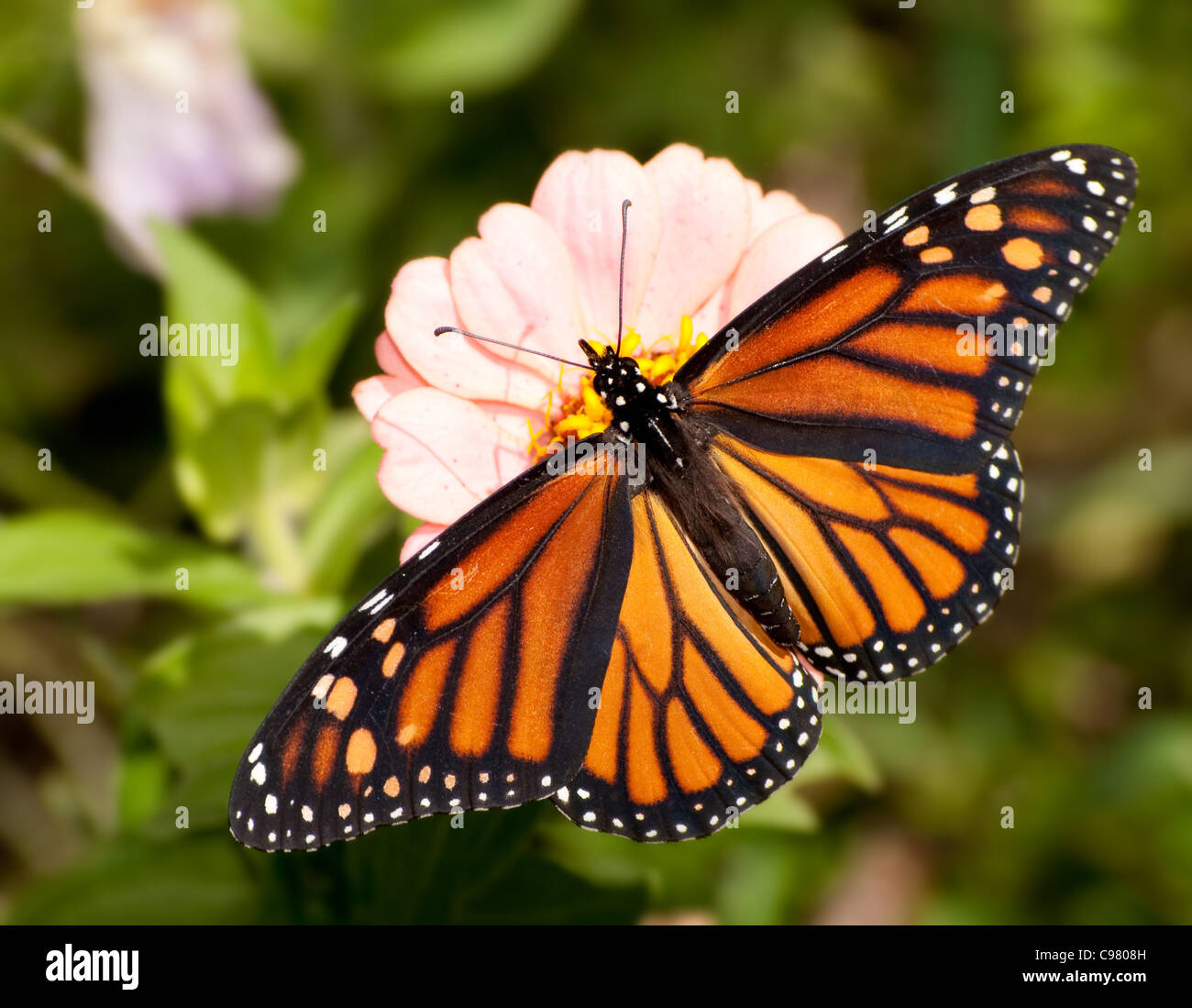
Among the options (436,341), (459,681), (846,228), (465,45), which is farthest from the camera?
(846,228)

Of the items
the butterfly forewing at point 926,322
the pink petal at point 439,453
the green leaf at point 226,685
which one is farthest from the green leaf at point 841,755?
the green leaf at point 226,685

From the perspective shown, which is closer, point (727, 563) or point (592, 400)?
point (727, 563)

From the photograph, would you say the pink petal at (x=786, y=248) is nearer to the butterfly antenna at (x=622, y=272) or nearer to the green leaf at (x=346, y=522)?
the butterfly antenna at (x=622, y=272)

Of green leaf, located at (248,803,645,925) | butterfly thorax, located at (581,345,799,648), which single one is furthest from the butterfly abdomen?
green leaf, located at (248,803,645,925)

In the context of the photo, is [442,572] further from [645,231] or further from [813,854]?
[813,854]

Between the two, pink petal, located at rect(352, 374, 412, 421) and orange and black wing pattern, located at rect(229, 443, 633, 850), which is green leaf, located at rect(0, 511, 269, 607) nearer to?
pink petal, located at rect(352, 374, 412, 421)

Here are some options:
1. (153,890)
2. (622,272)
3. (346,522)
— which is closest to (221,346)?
(346,522)

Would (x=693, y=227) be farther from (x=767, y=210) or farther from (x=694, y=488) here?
(x=694, y=488)
